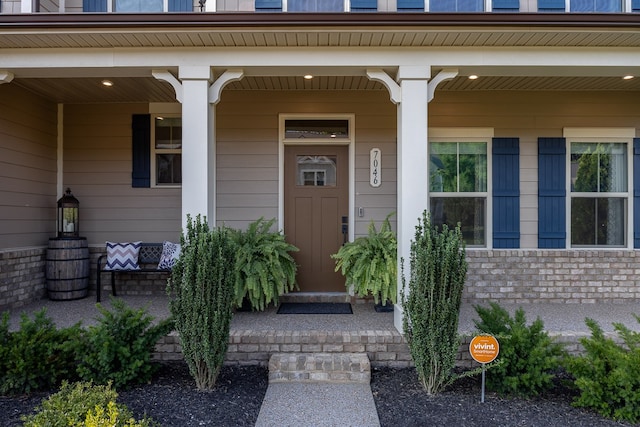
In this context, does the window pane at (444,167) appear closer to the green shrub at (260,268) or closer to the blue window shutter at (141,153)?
the green shrub at (260,268)

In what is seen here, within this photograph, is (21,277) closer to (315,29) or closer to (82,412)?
(82,412)

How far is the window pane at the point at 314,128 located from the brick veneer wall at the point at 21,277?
11.3ft

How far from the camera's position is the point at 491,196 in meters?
5.30

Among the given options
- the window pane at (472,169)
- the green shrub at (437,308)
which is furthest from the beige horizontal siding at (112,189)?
the window pane at (472,169)

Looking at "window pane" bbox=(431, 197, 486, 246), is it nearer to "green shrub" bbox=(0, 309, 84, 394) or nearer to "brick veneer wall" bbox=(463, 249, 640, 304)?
"brick veneer wall" bbox=(463, 249, 640, 304)

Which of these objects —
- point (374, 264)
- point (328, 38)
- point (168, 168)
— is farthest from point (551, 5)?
point (168, 168)

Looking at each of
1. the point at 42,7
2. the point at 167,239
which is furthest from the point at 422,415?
the point at 42,7

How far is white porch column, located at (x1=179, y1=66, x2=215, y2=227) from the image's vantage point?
3.88 metres

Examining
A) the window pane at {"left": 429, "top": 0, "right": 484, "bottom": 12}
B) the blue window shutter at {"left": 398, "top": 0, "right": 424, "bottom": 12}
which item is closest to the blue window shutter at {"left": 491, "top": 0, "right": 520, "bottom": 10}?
the window pane at {"left": 429, "top": 0, "right": 484, "bottom": 12}

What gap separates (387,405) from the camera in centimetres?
298

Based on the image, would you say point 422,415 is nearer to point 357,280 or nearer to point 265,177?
point 357,280

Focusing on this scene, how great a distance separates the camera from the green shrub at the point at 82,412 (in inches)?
82.5

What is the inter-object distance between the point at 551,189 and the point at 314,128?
3150 mm

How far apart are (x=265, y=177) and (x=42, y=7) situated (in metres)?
3.07
